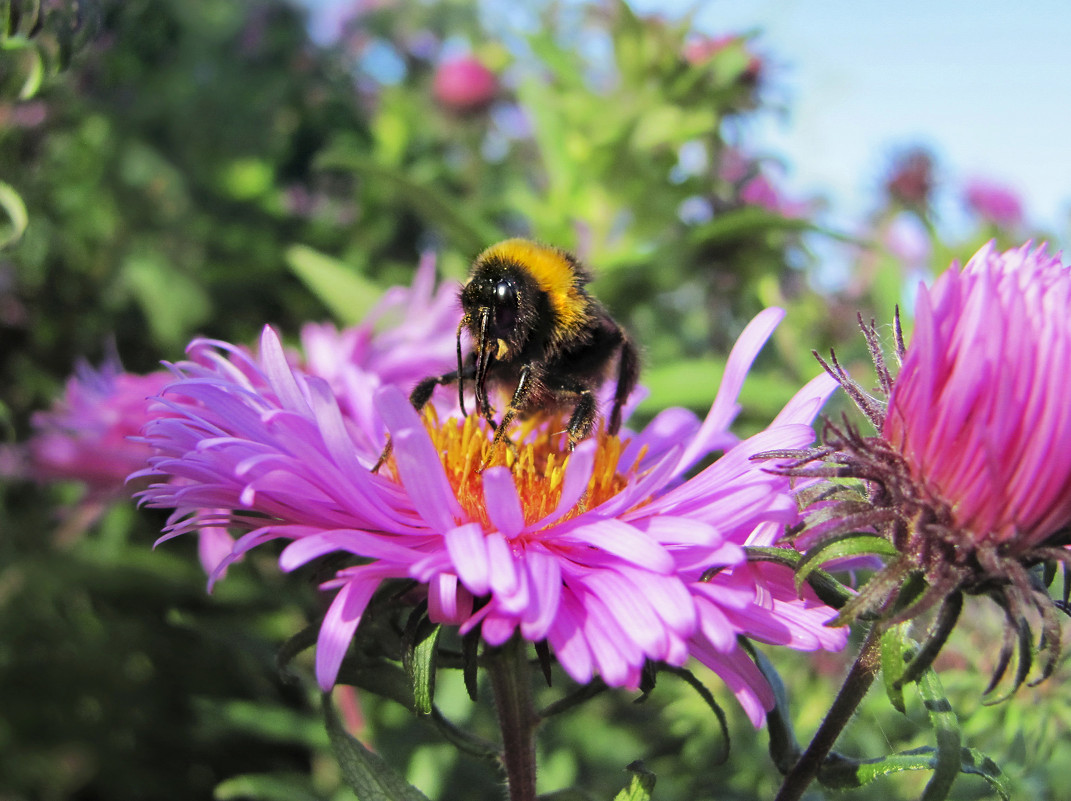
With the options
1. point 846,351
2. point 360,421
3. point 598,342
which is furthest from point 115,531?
point 846,351

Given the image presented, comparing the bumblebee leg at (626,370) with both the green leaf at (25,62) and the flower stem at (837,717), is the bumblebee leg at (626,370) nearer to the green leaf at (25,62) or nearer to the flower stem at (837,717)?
the flower stem at (837,717)

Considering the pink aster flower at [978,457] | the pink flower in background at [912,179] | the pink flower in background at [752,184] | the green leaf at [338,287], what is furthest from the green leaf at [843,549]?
the pink flower in background at [912,179]

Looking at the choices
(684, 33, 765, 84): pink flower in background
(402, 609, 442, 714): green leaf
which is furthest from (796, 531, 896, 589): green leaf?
(684, 33, 765, 84): pink flower in background

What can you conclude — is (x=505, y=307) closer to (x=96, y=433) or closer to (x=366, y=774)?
(x=366, y=774)

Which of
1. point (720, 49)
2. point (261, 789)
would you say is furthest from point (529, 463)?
point (720, 49)

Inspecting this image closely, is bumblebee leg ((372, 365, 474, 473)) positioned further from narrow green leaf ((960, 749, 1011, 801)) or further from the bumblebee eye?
narrow green leaf ((960, 749, 1011, 801))
